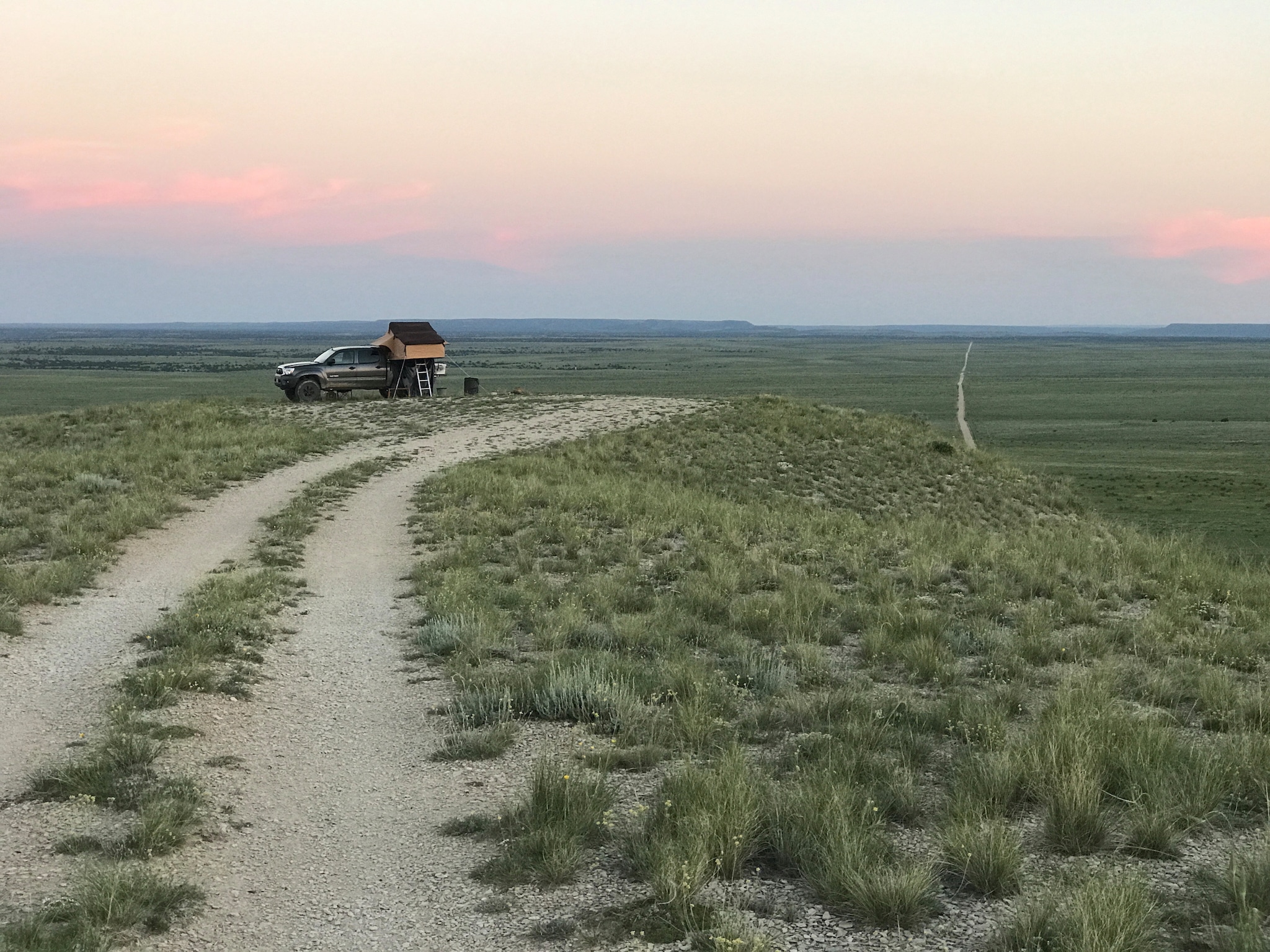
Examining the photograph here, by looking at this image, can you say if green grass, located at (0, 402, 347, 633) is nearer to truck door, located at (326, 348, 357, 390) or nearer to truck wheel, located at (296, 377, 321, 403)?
truck wheel, located at (296, 377, 321, 403)

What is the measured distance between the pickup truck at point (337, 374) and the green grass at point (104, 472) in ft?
9.42

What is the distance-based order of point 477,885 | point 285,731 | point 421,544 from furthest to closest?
point 421,544, point 285,731, point 477,885

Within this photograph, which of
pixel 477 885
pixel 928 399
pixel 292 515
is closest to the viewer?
pixel 477 885

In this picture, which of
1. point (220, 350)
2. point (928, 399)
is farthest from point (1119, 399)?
point (220, 350)

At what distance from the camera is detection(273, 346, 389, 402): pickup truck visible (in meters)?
35.7

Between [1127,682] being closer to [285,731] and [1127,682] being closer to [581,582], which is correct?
[581,582]

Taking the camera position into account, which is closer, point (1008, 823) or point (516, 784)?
point (1008, 823)

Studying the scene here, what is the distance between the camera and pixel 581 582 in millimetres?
12109

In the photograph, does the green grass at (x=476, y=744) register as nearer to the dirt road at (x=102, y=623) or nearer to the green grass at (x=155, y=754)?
the green grass at (x=155, y=754)

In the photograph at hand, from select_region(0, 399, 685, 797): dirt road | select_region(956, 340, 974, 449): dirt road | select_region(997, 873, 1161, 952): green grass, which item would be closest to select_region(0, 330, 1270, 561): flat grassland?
select_region(956, 340, 974, 449): dirt road

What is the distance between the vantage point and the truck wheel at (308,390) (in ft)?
117

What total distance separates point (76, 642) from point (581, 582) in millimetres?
5129

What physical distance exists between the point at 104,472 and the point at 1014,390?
317ft

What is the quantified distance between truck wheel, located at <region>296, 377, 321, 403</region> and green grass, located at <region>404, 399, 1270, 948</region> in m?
18.8
